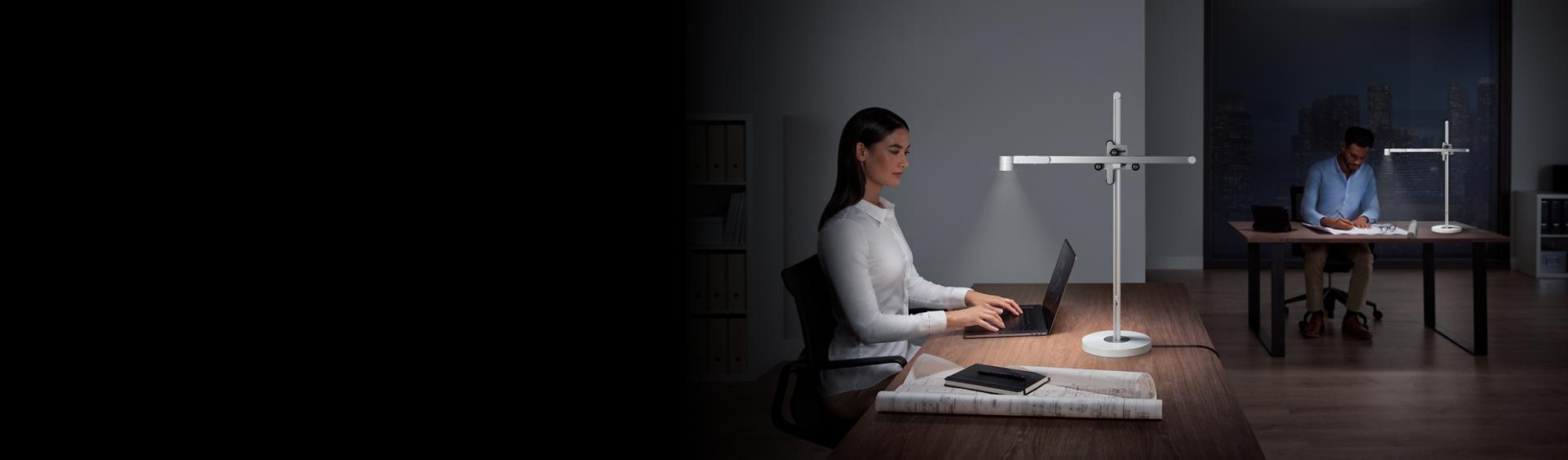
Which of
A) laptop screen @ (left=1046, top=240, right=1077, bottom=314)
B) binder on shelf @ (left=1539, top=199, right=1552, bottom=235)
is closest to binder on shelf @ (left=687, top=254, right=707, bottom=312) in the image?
laptop screen @ (left=1046, top=240, right=1077, bottom=314)

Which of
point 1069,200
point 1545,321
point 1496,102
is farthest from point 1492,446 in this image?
point 1496,102

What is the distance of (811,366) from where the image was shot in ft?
5.20

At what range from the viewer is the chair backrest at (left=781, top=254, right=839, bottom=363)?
1.65m

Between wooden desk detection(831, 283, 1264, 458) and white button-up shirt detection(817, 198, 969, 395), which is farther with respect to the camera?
white button-up shirt detection(817, 198, 969, 395)

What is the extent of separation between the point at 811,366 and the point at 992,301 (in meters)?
0.43

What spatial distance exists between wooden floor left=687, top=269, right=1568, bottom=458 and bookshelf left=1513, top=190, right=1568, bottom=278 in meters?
1.14

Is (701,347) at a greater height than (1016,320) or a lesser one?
lesser

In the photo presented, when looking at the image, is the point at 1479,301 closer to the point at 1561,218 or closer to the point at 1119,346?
the point at 1119,346

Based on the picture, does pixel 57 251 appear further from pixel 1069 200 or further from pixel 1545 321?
pixel 1545 321

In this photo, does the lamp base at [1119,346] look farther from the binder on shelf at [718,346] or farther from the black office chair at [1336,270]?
the black office chair at [1336,270]

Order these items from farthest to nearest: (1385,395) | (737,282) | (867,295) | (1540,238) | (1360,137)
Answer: (1540,238), (1360,137), (737,282), (1385,395), (867,295)

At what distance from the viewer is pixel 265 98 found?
285 millimetres

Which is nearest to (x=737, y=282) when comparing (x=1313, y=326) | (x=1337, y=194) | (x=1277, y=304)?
(x=1277, y=304)

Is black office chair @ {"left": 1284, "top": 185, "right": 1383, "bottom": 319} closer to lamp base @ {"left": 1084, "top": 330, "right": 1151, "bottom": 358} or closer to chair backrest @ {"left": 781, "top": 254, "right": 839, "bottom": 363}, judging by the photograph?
lamp base @ {"left": 1084, "top": 330, "right": 1151, "bottom": 358}
